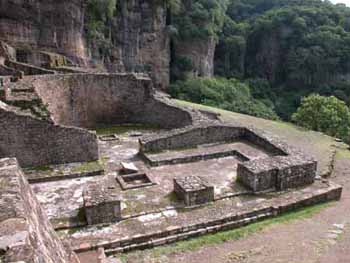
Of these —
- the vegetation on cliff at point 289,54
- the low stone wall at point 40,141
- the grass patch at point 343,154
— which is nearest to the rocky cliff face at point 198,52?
the vegetation on cliff at point 289,54

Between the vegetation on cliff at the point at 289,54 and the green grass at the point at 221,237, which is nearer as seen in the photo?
the green grass at the point at 221,237

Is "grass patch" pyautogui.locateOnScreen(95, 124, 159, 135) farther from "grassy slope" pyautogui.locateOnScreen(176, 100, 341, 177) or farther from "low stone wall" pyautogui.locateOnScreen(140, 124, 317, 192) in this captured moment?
"grassy slope" pyautogui.locateOnScreen(176, 100, 341, 177)

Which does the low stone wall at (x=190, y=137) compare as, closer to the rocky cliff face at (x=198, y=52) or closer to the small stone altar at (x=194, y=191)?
the small stone altar at (x=194, y=191)

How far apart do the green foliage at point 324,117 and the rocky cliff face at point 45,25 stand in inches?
625

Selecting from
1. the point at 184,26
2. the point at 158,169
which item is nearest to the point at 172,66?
the point at 184,26

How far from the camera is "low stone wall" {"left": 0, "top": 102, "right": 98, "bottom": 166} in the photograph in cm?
890

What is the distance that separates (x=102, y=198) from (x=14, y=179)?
311 centimetres

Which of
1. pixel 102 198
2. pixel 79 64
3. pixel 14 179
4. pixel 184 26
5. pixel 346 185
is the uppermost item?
pixel 184 26

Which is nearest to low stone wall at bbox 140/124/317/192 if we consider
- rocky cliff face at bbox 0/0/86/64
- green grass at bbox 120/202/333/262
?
green grass at bbox 120/202/333/262

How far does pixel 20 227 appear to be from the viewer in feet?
9.43

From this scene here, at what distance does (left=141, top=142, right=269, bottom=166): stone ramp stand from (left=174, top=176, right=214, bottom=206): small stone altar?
7.14ft

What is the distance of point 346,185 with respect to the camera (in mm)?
9773

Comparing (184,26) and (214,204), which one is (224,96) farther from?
(214,204)

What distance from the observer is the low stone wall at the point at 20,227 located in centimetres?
257
